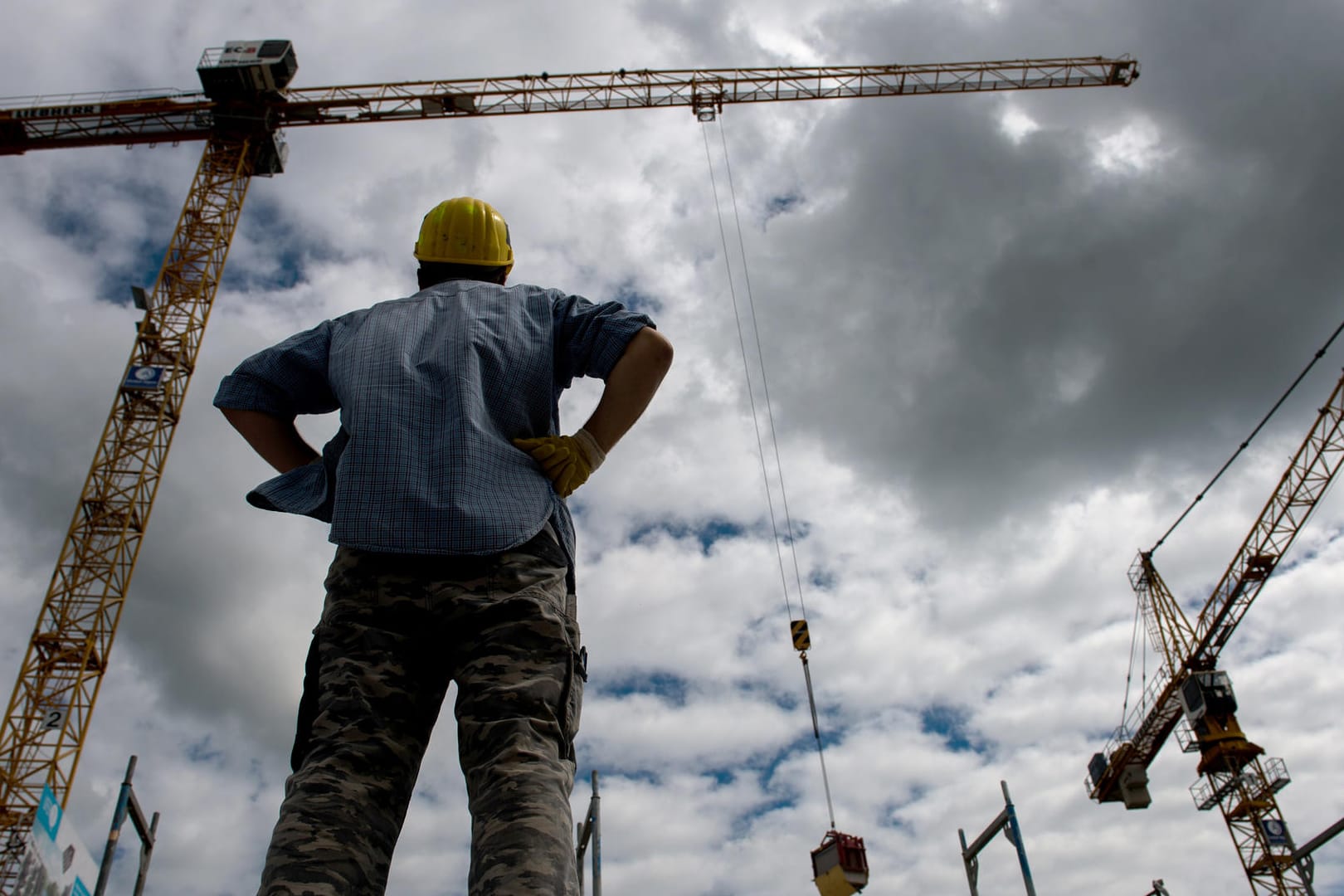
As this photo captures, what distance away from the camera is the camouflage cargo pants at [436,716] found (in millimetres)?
1332

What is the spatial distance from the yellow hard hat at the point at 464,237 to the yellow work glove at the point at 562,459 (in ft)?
1.88

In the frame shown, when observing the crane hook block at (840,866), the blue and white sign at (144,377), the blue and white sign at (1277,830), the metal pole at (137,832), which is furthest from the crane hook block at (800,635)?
the blue and white sign at (1277,830)

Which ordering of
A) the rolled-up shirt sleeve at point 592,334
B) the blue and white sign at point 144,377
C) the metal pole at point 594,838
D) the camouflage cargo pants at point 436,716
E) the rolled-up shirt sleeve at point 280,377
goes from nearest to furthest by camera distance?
the camouflage cargo pants at point 436,716 → the rolled-up shirt sleeve at point 592,334 → the rolled-up shirt sleeve at point 280,377 → the metal pole at point 594,838 → the blue and white sign at point 144,377

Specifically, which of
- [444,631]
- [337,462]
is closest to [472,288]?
[337,462]

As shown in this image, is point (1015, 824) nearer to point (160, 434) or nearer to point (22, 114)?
point (160, 434)

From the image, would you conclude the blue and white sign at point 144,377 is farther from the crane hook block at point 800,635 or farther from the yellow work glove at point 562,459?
the yellow work glove at point 562,459

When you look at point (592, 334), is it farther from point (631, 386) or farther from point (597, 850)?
point (597, 850)

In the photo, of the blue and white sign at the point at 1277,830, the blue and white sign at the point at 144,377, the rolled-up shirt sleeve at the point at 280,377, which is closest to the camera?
the rolled-up shirt sleeve at the point at 280,377

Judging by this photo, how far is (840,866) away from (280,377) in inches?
543

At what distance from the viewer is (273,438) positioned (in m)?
2.11

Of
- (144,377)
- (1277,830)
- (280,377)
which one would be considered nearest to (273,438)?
(280,377)

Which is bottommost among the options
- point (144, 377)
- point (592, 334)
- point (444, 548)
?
point (444, 548)

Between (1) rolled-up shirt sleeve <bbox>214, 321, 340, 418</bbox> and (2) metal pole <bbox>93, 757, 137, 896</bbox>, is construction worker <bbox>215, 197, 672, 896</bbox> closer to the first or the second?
(1) rolled-up shirt sleeve <bbox>214, 321, 340, 418</bbox>

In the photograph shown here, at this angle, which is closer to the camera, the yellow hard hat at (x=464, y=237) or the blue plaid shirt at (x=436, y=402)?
the blue plaid shirt at (x=436, y=402)
